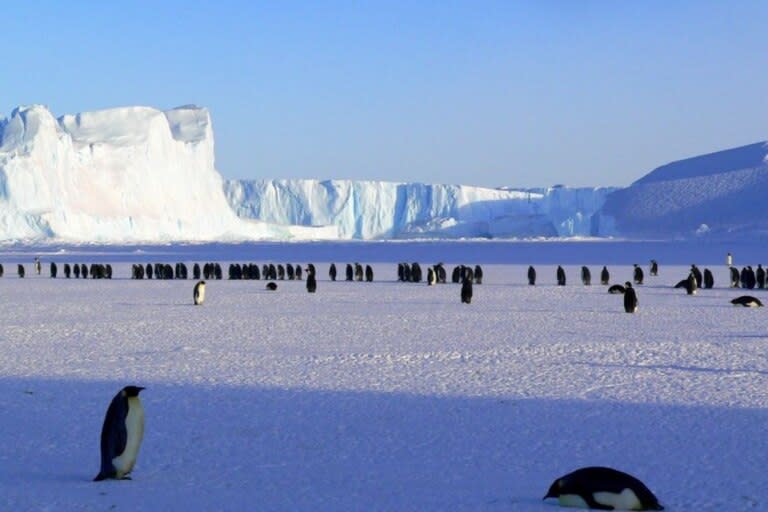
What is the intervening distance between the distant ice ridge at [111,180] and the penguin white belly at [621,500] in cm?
5476

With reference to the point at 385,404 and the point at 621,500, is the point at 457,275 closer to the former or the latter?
the point at 385,404

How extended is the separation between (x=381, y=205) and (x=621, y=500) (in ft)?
249

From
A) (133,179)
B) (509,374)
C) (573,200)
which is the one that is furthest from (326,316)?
(573,200)

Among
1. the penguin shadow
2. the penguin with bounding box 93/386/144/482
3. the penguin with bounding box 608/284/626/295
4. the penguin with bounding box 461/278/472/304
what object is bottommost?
the penguin with bounding box 608/284/626/295

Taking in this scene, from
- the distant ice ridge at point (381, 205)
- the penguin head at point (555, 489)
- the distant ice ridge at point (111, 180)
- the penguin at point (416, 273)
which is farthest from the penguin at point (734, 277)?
the distant ice ridge at point (381, 205)

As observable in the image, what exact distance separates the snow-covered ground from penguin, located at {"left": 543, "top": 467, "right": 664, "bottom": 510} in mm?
138

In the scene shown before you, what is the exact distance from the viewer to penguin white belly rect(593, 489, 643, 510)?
4129 millimetres

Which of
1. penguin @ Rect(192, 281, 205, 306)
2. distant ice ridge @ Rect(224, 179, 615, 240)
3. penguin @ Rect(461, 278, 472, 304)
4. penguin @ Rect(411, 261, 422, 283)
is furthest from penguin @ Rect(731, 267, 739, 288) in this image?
distant ice ridge @ Rect(224, 179, 615, 240)

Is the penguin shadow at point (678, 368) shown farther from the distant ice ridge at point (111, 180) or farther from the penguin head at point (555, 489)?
the distant ice ridge at point (111, 180)

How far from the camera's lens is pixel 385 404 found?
273 inches

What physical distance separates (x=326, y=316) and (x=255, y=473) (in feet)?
29.8

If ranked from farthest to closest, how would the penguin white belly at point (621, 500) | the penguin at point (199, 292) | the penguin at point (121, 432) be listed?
1. the penguin at point (199, 292)
2. the penguin at point (121, 432)
3. the penguin white belly at point (621, 500)

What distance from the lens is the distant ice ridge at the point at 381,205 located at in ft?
261

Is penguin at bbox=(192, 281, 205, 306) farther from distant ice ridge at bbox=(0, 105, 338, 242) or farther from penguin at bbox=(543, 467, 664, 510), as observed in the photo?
distant ice ridge at bbox=(0, 105, 338, 242)
